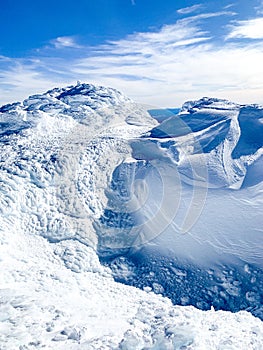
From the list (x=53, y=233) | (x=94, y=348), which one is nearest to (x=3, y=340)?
(x=94, y=348)

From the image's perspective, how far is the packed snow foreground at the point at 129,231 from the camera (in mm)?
7293

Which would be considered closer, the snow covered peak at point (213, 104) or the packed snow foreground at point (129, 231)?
the packed snow foreground at point (129, 231)

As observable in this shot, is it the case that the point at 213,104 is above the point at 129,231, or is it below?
above

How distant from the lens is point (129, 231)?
12461 millimetres

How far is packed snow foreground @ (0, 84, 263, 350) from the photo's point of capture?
7293 mm

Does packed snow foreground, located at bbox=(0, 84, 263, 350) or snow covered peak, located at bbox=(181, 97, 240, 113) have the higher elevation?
snow covered peak, located at bbox=(181, 97, 240, 113)

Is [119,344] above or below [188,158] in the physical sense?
below

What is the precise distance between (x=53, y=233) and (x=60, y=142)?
221 inches

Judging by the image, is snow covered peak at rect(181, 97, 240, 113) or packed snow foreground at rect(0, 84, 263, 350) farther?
snow covered peak at rect(181, 97, 240, 113)

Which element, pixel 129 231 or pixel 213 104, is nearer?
pixel 129 231

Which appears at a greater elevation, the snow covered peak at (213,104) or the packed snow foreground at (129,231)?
the snow covered peak at (213,104)

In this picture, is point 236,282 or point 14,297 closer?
Answer: point 14,297

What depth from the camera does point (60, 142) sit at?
15.4 meters

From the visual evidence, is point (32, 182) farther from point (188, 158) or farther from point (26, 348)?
point (188, 158)
